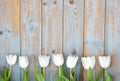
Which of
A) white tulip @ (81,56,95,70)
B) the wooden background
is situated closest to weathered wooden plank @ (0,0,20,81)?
the wooden background

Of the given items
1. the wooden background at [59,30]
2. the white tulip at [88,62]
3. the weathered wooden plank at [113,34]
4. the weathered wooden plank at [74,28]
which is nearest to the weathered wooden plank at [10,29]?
the wooden background at [59,30]

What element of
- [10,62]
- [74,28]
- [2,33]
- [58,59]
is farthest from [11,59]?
[74,28]

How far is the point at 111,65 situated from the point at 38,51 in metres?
0.44

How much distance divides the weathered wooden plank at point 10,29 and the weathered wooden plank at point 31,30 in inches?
1.4

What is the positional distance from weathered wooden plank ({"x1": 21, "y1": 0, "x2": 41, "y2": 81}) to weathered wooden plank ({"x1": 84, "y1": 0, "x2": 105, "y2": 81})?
285 mm

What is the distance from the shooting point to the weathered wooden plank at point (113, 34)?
157 centimetres

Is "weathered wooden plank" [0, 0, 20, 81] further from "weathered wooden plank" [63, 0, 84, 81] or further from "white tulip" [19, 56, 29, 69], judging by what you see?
"weathered wooden plank" [63, 0, 84, 81]

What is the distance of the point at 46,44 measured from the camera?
161 centimetres

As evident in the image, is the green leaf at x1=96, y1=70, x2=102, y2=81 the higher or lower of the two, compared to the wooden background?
lower

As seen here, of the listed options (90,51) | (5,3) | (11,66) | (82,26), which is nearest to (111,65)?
(90,51)

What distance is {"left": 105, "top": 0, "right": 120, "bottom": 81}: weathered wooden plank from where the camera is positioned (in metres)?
1.57

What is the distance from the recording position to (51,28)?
1.61m

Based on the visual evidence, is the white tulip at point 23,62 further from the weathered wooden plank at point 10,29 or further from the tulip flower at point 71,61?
the tulip flower at point 71,61

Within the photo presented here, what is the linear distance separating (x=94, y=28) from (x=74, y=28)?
0.39 ft
